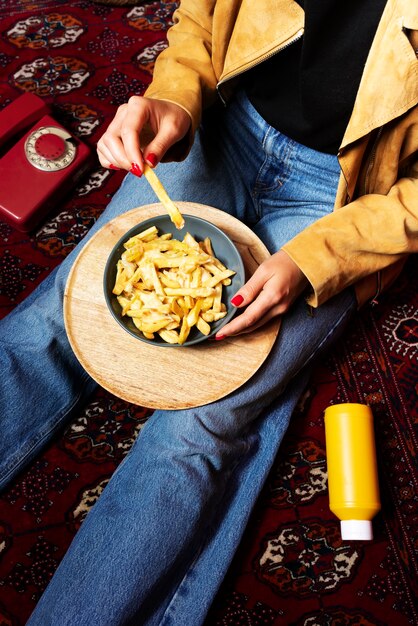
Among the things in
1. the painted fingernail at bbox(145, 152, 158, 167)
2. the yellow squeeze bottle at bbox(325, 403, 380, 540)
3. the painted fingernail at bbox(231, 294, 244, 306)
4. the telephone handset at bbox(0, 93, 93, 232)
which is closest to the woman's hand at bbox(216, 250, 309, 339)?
the painted fingernail at bbox(231, 294, 244, 306)

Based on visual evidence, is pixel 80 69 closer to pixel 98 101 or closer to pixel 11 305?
pixel 98 101

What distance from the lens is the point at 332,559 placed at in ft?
5.11

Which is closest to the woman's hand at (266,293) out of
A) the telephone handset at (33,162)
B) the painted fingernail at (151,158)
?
the painted fingernail at (151,158)

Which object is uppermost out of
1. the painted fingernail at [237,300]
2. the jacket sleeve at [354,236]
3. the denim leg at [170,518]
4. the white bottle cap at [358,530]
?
the painted fingernail at [237,300]

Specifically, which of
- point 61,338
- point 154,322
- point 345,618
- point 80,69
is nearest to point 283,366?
point 154,322

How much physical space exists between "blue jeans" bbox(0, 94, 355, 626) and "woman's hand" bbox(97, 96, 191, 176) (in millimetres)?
186

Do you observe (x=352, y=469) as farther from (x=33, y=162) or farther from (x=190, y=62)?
(x=33, y=162)

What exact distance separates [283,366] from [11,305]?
92 centimetres

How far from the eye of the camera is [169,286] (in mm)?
1196

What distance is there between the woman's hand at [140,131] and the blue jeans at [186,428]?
7.3 inches

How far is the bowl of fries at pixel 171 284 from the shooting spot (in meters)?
1.17

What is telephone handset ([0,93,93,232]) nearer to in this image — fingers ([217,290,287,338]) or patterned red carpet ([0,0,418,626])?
patterned red carpet ([0,0,418,626])

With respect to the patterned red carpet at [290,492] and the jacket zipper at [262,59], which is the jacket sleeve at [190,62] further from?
the patterned red carpet at [290,492]

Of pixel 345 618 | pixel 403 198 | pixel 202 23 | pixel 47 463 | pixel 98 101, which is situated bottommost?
pixel 345 618
